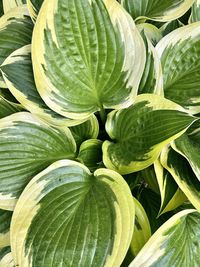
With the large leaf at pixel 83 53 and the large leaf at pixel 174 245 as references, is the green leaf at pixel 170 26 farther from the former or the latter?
the large leaf at pixel 174 245

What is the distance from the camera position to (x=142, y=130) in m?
0.78

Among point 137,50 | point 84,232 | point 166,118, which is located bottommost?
point 84,232

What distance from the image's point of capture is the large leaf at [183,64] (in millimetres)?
870

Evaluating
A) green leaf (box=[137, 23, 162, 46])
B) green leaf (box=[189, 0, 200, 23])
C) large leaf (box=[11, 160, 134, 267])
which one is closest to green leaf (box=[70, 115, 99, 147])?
large leaf (box=[11, 160, 134, 267])

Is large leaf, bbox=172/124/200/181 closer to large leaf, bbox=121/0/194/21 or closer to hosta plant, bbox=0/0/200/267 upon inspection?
hosta plant, bbox=0/0/200/267

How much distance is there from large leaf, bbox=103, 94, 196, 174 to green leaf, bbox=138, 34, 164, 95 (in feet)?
0.20

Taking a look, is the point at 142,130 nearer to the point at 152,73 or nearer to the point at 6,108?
the point at 152,73

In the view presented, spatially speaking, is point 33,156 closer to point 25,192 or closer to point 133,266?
point 25,192

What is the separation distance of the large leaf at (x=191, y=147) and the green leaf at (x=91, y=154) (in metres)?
0.17

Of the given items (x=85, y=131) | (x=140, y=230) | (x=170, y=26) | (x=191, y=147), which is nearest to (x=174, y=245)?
(x=140, y=230)

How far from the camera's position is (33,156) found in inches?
32.0

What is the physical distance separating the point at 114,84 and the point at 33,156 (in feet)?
0.67

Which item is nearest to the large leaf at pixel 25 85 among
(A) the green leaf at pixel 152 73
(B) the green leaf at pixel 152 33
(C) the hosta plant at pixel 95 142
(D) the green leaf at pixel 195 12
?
(C) the hosta plant at pixel 95 142

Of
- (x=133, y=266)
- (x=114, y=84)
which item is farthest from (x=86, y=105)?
(x=133, y=266)
